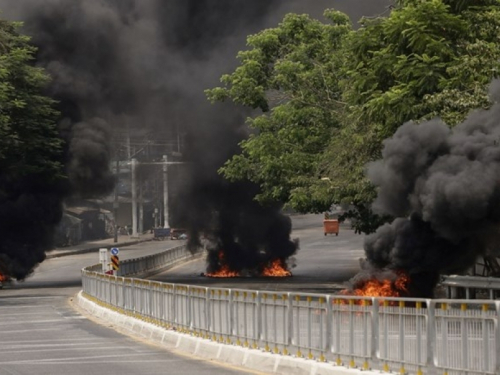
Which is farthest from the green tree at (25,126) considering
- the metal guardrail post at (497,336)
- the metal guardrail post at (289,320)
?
the metal guardrail post at (497,336)

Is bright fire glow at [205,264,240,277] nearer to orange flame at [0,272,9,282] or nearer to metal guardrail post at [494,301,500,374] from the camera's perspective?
orange flame at [0,272,9,282]

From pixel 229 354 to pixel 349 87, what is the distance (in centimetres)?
2198

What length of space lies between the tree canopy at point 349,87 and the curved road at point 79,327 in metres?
4.88

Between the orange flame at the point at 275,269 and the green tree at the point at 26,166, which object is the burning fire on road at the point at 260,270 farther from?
the green tree at the point at 26,166

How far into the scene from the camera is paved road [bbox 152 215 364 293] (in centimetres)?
5447

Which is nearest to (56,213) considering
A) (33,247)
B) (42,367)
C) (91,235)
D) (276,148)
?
(33,247)

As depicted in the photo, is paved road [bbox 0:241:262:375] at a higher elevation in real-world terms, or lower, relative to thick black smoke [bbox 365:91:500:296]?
lower

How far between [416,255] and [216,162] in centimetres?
3875

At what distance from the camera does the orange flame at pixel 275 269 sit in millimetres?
68050

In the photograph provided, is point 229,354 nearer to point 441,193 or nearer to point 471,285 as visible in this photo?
point 471,285

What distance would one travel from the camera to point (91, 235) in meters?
131

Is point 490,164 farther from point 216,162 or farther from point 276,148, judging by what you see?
point 216,162

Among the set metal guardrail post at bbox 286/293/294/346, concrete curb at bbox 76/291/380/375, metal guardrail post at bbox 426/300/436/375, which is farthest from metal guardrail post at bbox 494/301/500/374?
metal guardrail post at bbox 286/293/294/346

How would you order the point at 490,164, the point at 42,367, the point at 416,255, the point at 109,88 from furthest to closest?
the point at 109,88, the point at 416,255, the point at 490,164, the point at 42,367
